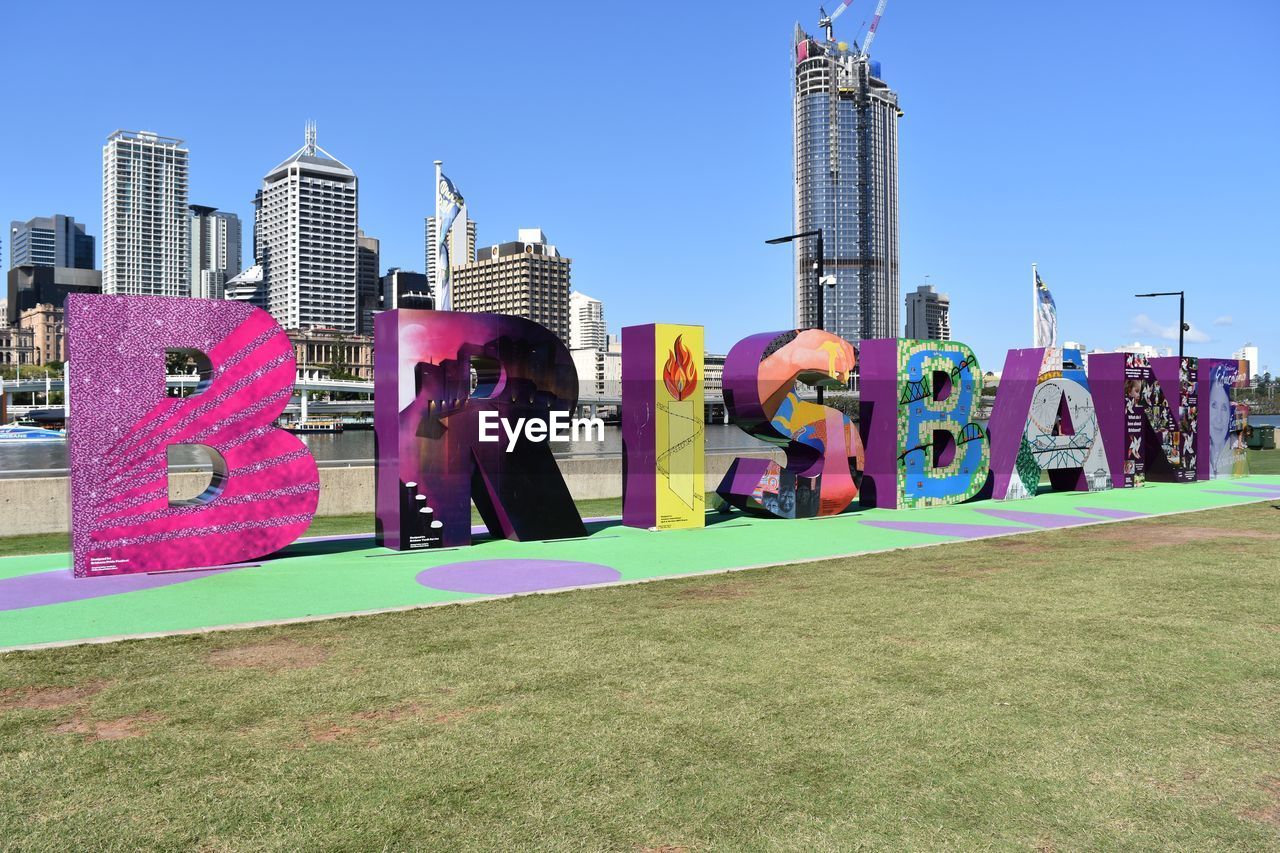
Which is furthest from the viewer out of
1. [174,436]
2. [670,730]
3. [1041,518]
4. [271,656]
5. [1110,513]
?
[1110,513]

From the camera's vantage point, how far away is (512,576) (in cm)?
1178

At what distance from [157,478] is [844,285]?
18365cm

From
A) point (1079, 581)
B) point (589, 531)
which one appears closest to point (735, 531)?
point (589, 531)

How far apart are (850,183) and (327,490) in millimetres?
181587

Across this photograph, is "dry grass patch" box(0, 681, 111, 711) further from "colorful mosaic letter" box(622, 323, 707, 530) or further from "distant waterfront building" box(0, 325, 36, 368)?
"distant waterfront building" box(0, 325, 36, 368)

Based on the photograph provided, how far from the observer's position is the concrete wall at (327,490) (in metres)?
15.9

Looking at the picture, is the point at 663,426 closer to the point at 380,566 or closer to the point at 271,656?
the point at 380,566

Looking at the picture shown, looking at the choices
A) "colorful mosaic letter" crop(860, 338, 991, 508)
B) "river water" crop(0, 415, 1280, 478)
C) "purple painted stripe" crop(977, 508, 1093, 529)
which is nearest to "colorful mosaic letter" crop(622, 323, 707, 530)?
"colorful mosaic letter" crop(860, 338, 991, 508)

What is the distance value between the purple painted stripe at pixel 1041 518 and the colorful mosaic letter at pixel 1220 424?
11.3m

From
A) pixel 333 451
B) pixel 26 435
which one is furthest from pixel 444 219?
pixel 26 435

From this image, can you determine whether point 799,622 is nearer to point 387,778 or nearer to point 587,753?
point 587,753

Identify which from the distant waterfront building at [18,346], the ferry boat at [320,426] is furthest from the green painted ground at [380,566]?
the distant waterfront building at [18,346]

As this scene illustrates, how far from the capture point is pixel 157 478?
1187 cm

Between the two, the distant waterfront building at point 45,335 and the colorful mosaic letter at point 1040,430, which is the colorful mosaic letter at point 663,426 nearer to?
the colorful mosaic letter at point 1040,430
